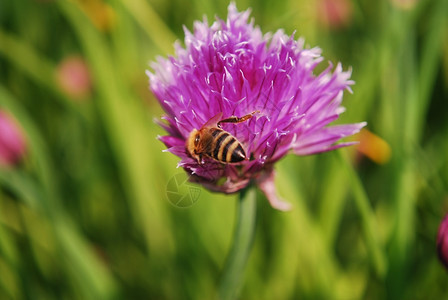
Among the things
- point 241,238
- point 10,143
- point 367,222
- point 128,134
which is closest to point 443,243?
point 367,222

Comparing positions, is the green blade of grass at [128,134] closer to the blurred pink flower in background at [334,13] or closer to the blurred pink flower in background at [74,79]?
the blurred pink flower in background at [74,79]

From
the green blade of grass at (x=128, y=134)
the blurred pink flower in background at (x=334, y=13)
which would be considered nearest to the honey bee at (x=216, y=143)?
the green blade of grass at (x=128, y=134)

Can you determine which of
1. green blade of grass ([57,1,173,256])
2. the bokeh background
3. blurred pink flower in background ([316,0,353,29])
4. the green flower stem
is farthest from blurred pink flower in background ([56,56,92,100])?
the green flower stem

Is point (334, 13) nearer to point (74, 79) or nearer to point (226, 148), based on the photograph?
point (74, 79)

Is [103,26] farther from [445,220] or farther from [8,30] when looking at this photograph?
[445,220]

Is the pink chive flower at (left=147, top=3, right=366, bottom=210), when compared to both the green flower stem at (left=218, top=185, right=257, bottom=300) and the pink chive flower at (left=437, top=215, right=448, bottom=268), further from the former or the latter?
the pink chive flower at (left=437, top=215, right=448, bottom=268)

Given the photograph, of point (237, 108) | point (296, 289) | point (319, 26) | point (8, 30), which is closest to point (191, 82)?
point (237, 108)
